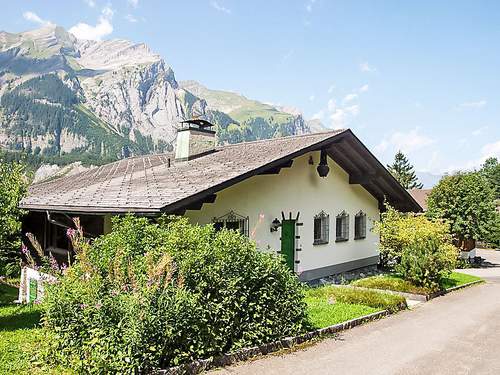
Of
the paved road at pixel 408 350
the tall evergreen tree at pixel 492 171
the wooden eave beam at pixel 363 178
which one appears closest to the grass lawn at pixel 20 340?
the paved road at pixel 408 350

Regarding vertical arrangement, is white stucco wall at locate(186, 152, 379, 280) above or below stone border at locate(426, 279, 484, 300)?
above

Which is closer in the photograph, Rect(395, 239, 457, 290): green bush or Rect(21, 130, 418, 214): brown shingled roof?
Rect(21, 130, 418, 214): brown shingled roof

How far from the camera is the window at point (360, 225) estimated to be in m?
18.2

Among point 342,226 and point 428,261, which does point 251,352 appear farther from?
point 342,226

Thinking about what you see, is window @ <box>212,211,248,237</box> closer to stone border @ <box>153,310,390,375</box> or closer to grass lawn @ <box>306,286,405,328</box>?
grass lawn @ <box>306,286,405,328</box>

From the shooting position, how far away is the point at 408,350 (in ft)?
26.4

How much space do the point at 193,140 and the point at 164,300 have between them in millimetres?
10220

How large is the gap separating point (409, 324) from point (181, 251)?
5813mm

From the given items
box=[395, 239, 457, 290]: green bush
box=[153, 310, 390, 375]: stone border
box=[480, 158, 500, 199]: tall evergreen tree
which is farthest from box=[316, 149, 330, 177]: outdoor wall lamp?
box=[480, 158, 500, 199]: tall evergreen tree

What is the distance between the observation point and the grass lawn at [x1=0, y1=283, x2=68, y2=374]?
6371 millimetres

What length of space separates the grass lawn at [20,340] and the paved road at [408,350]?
2.78 meters

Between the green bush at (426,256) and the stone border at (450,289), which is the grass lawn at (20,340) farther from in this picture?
the green bush at (426,256)

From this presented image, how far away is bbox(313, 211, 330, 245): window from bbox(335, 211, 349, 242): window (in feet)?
3.13

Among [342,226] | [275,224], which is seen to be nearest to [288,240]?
[275,224]
